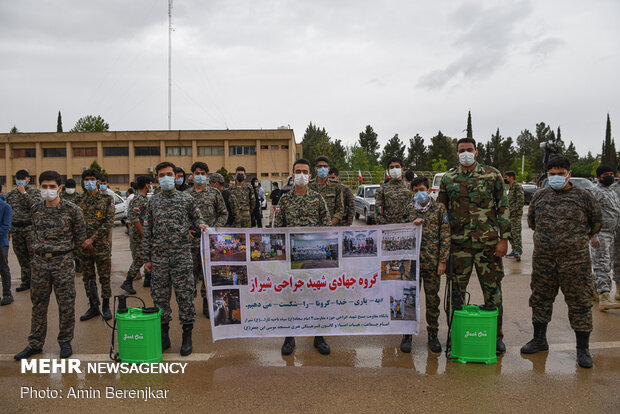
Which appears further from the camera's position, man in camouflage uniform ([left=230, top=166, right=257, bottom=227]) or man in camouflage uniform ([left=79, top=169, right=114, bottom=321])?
man in camouflage uniform ([left=230, top=166, right=257, bottom=227])

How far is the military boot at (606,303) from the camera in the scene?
5.66m

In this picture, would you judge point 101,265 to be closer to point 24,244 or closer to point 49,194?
point 49,194

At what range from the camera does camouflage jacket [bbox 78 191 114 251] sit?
5992mm

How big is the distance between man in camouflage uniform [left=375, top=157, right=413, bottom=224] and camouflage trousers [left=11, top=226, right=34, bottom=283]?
19.3 ft

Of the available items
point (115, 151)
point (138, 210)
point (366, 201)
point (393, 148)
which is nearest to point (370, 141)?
point (393, 148)

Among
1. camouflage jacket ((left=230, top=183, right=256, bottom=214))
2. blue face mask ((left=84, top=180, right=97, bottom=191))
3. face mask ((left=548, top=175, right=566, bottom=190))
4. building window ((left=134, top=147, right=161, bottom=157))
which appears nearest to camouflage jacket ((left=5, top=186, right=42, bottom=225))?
blue face mask ((left=84, top=180, right=97, bottom=191))

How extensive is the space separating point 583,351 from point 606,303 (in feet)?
7.11

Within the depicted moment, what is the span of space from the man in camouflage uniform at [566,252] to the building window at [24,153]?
57379 millimetres

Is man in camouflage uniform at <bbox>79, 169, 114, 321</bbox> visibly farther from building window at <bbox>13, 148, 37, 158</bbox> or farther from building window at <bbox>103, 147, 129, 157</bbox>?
building window at <bbox>13, 148, 37, 158</bbox>

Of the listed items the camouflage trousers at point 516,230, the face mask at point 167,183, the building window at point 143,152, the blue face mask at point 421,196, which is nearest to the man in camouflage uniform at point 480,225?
the blue face mask at point 421,196

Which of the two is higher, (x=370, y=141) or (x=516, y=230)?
(x=370, y=141)

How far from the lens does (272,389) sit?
3576 mm

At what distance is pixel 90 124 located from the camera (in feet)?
207

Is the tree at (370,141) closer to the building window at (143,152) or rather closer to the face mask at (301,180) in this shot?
the building window at (143,152)
